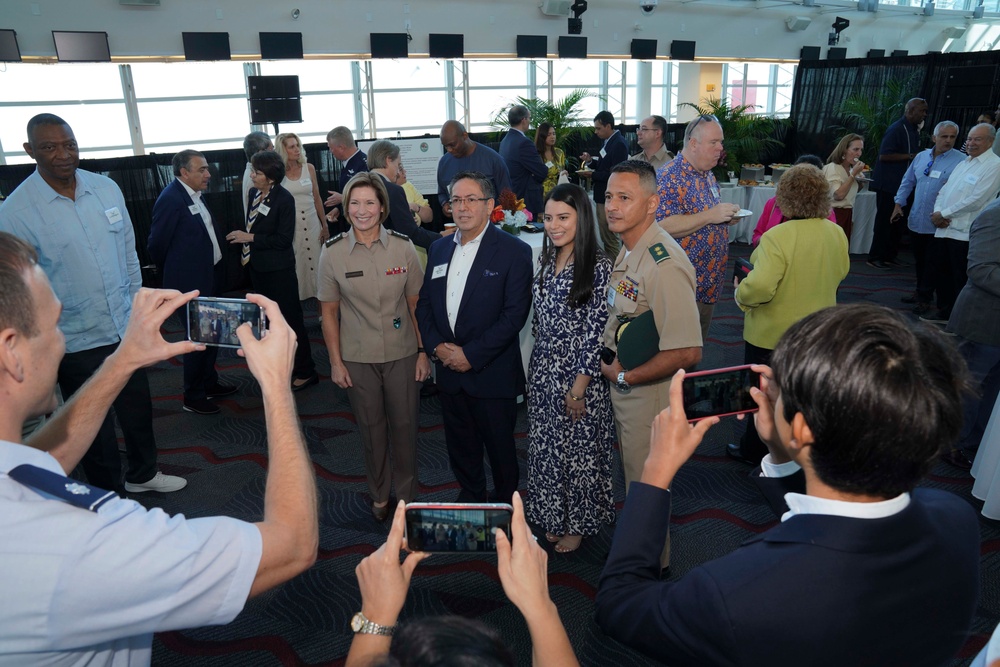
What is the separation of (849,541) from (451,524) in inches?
24.4

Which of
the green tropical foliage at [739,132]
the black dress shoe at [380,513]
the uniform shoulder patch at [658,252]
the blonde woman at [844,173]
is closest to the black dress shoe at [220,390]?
the black dress shoe at [380,513]

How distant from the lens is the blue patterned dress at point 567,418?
2478mm

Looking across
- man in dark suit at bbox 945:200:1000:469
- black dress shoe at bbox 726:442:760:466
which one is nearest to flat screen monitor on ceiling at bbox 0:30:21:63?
black dress shoe at bbox 726:442:760:466

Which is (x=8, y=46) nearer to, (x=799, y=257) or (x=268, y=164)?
(x=268, y=164)

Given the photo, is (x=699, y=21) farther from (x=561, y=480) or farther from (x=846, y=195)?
(x=561, y=480)

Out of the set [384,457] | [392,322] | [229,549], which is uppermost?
[229,549]

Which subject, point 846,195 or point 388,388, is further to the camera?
point 846,195

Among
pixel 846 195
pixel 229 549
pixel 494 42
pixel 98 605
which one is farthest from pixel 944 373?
pixel 494 42

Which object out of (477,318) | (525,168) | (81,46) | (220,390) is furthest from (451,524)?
(81,46)

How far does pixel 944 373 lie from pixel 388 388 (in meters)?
2.31

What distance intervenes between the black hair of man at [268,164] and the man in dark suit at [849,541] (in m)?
3.76

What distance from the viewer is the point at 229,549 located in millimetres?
900

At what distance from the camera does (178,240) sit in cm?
381

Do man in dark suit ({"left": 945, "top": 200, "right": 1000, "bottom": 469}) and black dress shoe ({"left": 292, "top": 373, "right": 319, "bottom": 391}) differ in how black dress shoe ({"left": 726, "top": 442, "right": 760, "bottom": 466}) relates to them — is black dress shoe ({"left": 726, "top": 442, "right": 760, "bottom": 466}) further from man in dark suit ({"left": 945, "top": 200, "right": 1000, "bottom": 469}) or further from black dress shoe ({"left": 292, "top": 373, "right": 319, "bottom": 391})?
black dress shoe ({"left": 292, "top": 373, "right": 319, "bottom": 391})
